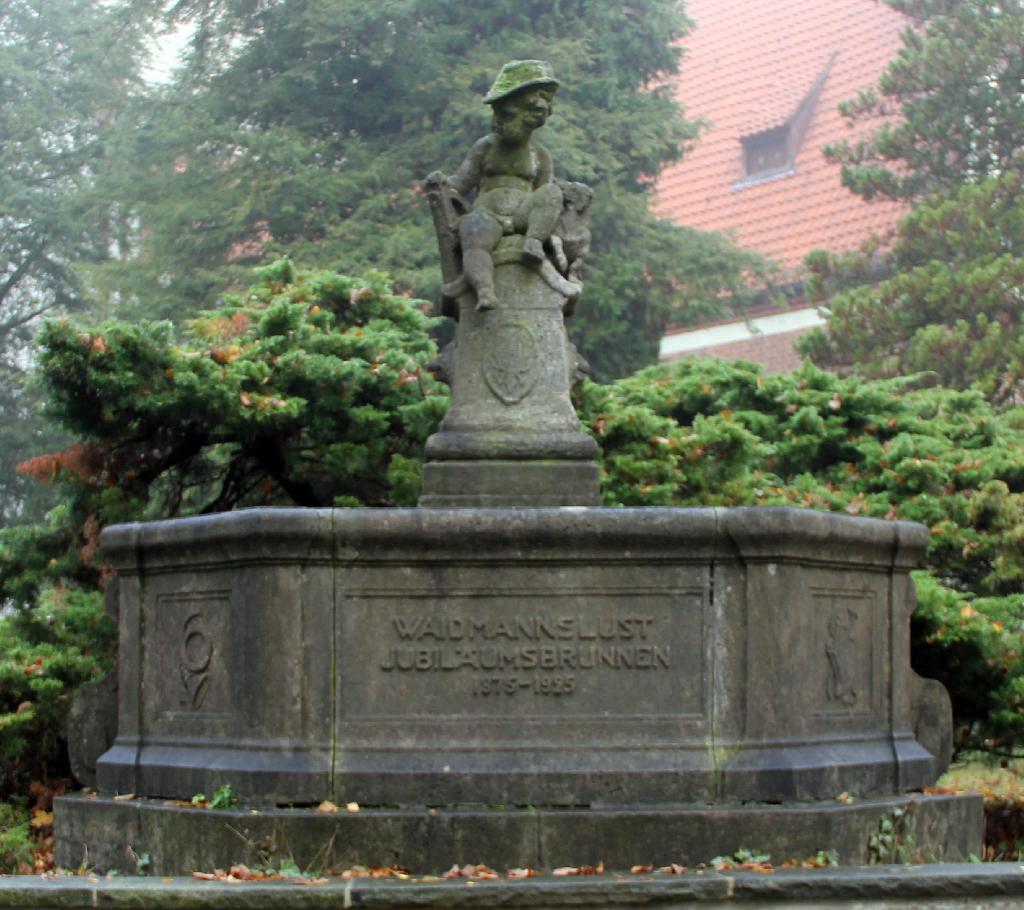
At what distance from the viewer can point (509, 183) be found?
28.5 ft

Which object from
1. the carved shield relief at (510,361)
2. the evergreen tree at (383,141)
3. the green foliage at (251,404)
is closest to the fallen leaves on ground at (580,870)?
the carved shield relief at (510,361)

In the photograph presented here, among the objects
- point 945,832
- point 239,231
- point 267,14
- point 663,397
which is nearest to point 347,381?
point 663,397

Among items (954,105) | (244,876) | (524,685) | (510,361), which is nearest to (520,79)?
(510,361)

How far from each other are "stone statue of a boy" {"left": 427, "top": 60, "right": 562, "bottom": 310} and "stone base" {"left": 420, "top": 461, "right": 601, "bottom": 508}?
79cm

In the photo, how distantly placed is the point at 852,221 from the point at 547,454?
18461mm

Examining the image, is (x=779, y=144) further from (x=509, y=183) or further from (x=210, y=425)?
(x=509, y=183)

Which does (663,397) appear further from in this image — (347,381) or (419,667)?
(419,667)

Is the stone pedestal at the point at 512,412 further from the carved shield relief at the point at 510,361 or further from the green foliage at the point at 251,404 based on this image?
the green foliage at the point at 251,404

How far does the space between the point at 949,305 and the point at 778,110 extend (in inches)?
387

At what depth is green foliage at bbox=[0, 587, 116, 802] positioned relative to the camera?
29.5ft

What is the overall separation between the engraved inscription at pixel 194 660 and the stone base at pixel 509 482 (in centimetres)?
122

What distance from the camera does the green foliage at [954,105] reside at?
20891mm

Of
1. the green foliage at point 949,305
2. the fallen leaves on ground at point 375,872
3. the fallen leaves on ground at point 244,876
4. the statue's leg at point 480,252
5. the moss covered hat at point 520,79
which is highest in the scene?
the green foliage at point 949,305

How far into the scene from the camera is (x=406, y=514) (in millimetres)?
7141
